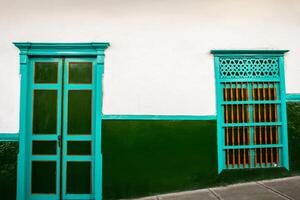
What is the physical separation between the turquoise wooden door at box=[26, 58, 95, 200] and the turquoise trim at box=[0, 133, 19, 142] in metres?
0.20

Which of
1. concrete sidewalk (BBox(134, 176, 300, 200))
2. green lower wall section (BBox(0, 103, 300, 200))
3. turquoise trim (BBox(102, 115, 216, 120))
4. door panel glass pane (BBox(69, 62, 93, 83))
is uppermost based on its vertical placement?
door panel glass pane (BBox(69, 62, 93, 83))

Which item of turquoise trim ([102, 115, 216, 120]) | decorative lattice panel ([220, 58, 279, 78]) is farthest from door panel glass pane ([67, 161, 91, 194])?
decorative lattice panel ([220, 58, 279, 78])

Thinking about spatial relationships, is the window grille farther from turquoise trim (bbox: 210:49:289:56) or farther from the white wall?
the white wall

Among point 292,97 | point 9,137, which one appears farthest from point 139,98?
point 292,97

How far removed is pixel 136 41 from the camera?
4.27 m

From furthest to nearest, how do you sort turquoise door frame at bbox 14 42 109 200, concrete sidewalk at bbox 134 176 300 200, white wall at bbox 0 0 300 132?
white wall at bbox 0 0 300 132
turquoise door frame at bbox 14 42 109 200
concrete sidewalk at bbox 134 176 300 200

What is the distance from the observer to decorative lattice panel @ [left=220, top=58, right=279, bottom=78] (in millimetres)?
4355

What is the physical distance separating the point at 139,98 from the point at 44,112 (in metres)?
1.71

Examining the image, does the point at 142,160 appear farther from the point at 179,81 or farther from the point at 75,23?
the point at 75,23

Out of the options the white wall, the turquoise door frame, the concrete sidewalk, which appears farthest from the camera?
the white wall

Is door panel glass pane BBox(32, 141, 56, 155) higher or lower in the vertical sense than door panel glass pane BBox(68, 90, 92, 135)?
lower

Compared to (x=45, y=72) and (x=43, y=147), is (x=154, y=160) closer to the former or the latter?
(x=43, y=147)

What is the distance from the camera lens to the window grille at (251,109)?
169 inches

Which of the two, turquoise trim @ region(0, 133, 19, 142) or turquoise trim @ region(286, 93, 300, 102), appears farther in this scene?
turquoise trim @ region(286, 93, 300, 102)
